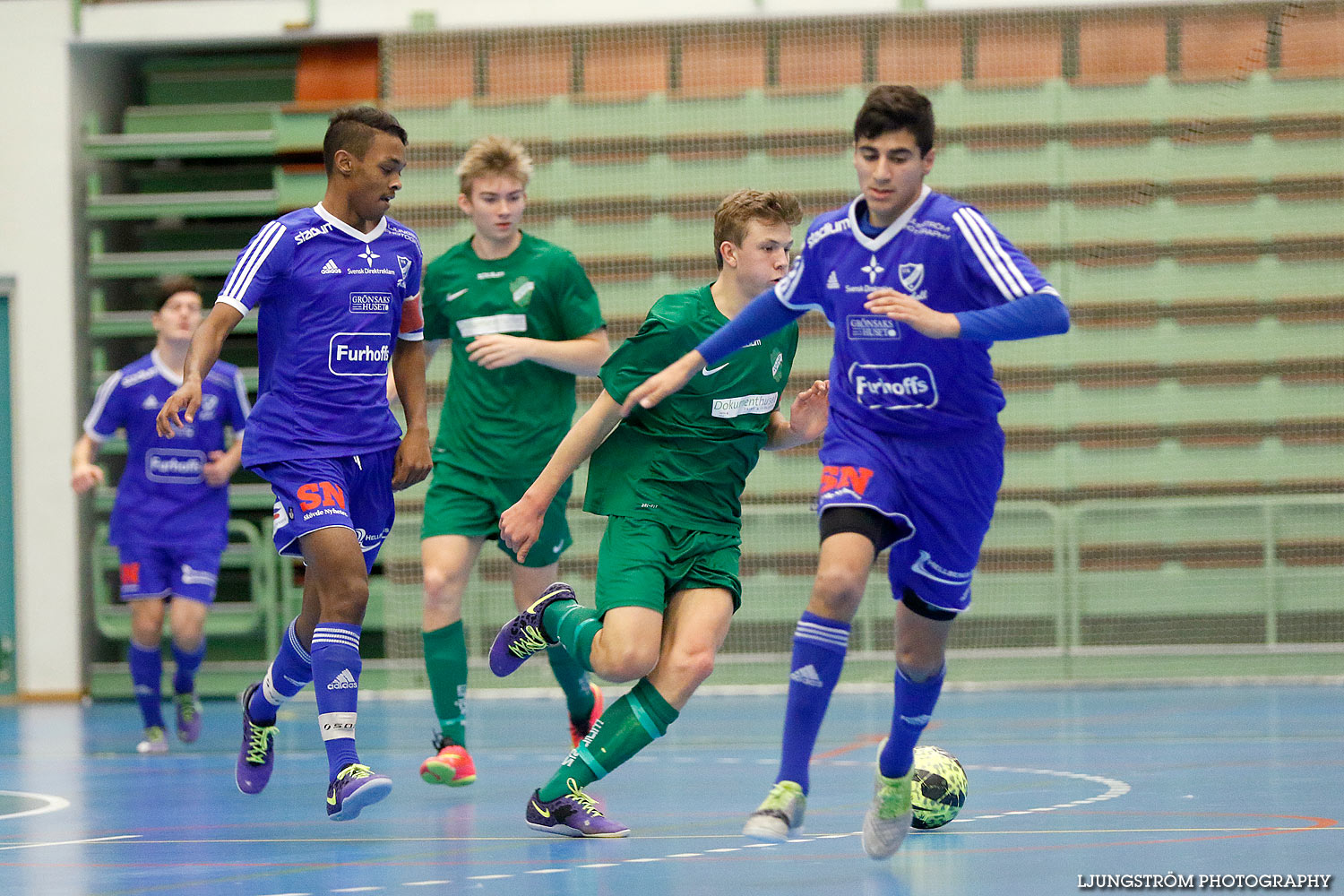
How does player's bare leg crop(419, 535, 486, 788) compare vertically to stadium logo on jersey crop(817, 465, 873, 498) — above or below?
below

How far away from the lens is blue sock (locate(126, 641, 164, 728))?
25.8 feet

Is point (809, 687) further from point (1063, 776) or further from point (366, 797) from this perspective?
point (1063, 776)

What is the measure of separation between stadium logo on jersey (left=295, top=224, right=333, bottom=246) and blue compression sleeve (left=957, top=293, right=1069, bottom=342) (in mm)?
2138

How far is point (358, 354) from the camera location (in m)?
5.02

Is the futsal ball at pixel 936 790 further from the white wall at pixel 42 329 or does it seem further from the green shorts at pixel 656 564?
the white wall at pixel 42 329

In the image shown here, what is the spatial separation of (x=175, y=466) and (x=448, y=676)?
284 cm

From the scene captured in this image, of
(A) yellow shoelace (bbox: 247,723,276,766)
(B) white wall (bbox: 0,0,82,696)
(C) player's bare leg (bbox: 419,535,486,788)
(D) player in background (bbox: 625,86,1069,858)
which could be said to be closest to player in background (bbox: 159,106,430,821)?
(A) yellow shoelace (bbox: 247,723,276,766)

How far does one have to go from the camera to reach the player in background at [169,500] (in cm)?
796

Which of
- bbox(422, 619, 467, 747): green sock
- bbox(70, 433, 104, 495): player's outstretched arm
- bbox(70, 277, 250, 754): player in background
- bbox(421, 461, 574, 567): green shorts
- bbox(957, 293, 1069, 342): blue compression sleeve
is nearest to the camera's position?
bbox(957, 293, 1069, 342): blue compression sleeve

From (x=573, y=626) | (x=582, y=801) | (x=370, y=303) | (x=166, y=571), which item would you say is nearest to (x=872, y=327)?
(x=573, y=626)

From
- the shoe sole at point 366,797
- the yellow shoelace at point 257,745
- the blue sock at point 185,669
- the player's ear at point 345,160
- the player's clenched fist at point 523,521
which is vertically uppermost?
the player's ear at point 345,160

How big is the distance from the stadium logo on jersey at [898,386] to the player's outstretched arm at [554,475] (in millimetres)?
825

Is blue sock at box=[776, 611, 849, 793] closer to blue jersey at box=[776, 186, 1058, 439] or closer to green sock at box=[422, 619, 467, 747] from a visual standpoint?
blue jersey at box=[776, 186, 1058, 439]

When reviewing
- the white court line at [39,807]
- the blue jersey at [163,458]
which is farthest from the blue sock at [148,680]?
the white court line at [39,807]
